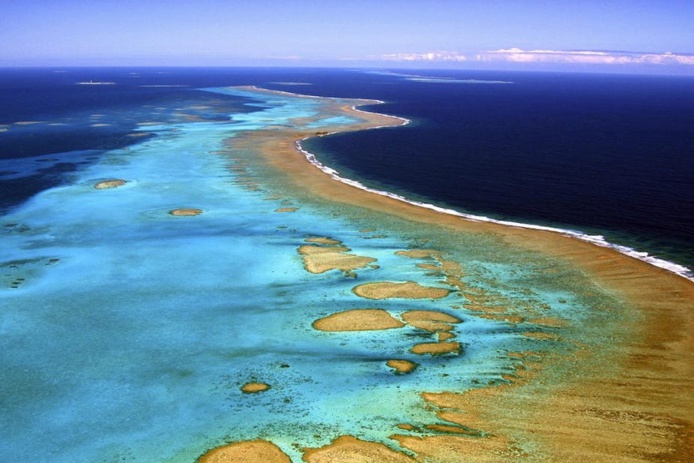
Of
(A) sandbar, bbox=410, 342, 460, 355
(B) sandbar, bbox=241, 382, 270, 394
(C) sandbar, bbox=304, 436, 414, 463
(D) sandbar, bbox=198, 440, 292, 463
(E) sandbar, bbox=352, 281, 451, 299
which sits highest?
(E) sandbar, bbox=352, 281, 451, 299

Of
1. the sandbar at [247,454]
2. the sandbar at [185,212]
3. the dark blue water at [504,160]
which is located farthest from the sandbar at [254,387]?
the dark blue water at [504,160]

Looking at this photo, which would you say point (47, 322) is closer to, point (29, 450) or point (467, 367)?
point (29, 450)

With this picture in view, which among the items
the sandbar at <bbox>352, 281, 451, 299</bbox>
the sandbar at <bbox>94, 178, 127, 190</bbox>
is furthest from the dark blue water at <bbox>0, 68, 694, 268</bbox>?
the sandbar at <bbox>352, 281, 451, 299</bbox>

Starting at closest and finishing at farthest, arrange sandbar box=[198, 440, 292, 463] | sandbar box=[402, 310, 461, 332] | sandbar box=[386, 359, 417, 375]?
sandbar box=[198, 440, 292, 463] < sandbar box=[386, 359, 417, 375] < sandbar box=[402, 310, 461, 332]

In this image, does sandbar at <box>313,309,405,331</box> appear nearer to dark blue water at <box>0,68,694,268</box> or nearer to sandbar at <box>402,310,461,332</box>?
sandbar at <box>402,310,461,332</box>

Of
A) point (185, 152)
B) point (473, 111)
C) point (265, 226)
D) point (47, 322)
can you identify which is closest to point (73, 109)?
point (185, 152)

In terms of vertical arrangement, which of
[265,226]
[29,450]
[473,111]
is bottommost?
[29,450]
